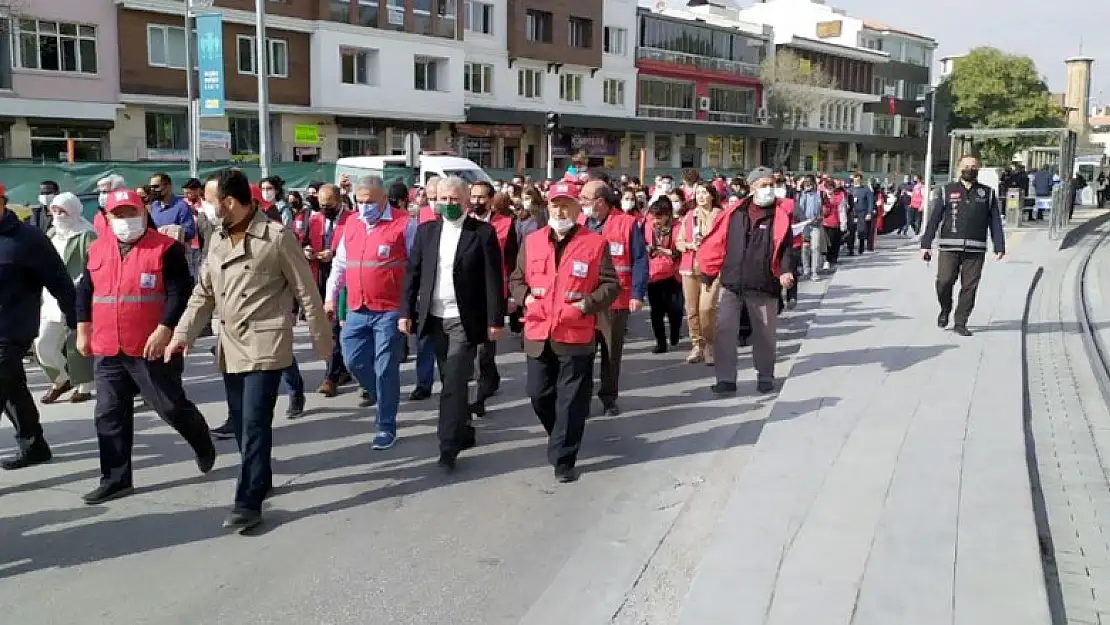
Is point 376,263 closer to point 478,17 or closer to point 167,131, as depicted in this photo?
point 167,131

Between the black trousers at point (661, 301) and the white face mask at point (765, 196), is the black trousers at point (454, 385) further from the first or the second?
the black trousers at point (661, 301)

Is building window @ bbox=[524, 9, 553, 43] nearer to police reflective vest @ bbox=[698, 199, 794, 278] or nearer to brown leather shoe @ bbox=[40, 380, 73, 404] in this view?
police reflective vest @ bbox=[698, 199, 794, 278]

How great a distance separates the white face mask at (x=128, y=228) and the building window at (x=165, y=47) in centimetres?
2777

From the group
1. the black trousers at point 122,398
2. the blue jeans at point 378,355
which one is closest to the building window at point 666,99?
the blue jeans at point 378,355

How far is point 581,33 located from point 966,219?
39.5 m

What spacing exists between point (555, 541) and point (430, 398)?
12.0 feet

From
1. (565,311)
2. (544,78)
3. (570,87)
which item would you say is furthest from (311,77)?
(565,311)

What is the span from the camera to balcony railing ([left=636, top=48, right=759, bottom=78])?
172ft

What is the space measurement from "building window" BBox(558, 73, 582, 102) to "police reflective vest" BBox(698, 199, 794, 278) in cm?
3786

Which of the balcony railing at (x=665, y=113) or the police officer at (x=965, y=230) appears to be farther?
the balcony railing at (x=665, y=113)

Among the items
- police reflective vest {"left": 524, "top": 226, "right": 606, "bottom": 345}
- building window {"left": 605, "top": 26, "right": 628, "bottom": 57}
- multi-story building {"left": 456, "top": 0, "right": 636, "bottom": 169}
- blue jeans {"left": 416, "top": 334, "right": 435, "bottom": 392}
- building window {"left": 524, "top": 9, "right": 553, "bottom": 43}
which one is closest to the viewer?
police reflective vest {"left": 524, "top": 226, "right": 606, "bottom": 345}

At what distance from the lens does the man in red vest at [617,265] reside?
25.8 feet

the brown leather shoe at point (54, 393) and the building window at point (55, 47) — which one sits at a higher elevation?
the building window at point (55, 47)

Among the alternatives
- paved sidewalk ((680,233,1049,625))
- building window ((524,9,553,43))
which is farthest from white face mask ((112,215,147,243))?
building window ((524,9,553,43))
